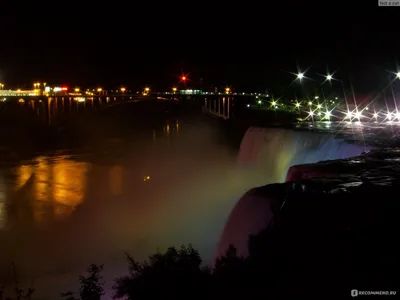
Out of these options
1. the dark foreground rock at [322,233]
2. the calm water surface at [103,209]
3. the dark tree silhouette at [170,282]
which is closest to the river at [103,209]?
the calm water surface at [103,209]

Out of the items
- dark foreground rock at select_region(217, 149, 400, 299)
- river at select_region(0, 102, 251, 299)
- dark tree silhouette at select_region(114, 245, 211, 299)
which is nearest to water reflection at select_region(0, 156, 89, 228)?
river at select_region(0, 102, 251, 299)

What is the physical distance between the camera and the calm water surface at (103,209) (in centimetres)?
1356

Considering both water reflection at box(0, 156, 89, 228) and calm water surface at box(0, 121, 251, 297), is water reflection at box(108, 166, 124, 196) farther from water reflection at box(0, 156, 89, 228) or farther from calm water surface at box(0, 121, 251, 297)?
water reflection at box(0, 156, 89, 228)

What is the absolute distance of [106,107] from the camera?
261 ft

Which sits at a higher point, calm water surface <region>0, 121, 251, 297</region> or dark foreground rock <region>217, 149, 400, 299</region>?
dark foreground rock <region>217, 149, 400, 299</region>

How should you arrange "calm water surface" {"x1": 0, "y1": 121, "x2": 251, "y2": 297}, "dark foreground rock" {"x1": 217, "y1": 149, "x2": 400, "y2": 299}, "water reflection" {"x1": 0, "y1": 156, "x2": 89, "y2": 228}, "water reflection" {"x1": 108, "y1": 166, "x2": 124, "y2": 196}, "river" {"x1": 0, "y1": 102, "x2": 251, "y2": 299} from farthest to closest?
"water reflection" {"x1": 108, "y1": 166, "x2": 124, "y2": 196}
"water reflection" {"x1": 0, "y1": 156, "x2": 89, "y2": 228}
"calm water surface" {"x1": 0, "y1": 121, "x2": 251, "y2": 297}
"river" {"x1": 0, "y1": 102, "x2": 251, "y2": 299}
"dark foreground rock" {"x1": 217, "y1": 149, "x2": 400, "y2": 299}

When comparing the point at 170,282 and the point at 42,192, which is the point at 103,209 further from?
the point at 170,282

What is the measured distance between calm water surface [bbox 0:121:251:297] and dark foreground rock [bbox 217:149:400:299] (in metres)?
5.11

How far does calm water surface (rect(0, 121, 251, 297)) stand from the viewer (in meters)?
13.6

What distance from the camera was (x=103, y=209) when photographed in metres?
19.1

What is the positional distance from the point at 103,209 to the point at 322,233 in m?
14.0

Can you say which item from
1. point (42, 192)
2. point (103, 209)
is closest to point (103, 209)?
point (103, 209)

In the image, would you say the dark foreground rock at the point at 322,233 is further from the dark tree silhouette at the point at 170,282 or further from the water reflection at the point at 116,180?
the water reflection at the point at 116,180

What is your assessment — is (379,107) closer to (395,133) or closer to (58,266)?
(395,133)
